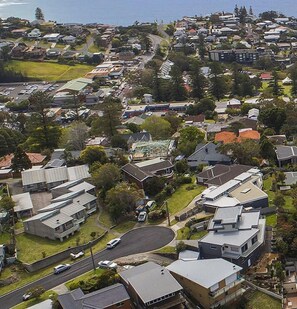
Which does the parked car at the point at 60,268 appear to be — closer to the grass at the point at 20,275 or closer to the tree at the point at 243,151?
the grass at the point at 20,275

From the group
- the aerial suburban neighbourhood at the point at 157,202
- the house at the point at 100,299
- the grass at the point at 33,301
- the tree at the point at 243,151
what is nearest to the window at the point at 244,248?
the aerial suburban neighbourhood at the point at 157,202

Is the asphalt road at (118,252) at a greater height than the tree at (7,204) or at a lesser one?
lesser

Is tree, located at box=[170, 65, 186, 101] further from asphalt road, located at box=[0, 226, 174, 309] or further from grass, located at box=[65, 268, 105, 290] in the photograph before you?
grass, located at box=[65, 268, 105, 290]

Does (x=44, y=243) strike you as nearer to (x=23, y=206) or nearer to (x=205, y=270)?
(x=23, y=206)

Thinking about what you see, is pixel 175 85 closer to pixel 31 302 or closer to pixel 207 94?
pixel 207 94

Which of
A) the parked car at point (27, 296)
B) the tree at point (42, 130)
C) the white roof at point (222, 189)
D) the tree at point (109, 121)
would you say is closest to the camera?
the parked car at point (27, 296)

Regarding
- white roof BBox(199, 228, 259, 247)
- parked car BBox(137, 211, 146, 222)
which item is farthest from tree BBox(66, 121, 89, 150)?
white roof BBox(199, 228, 259, 247)
